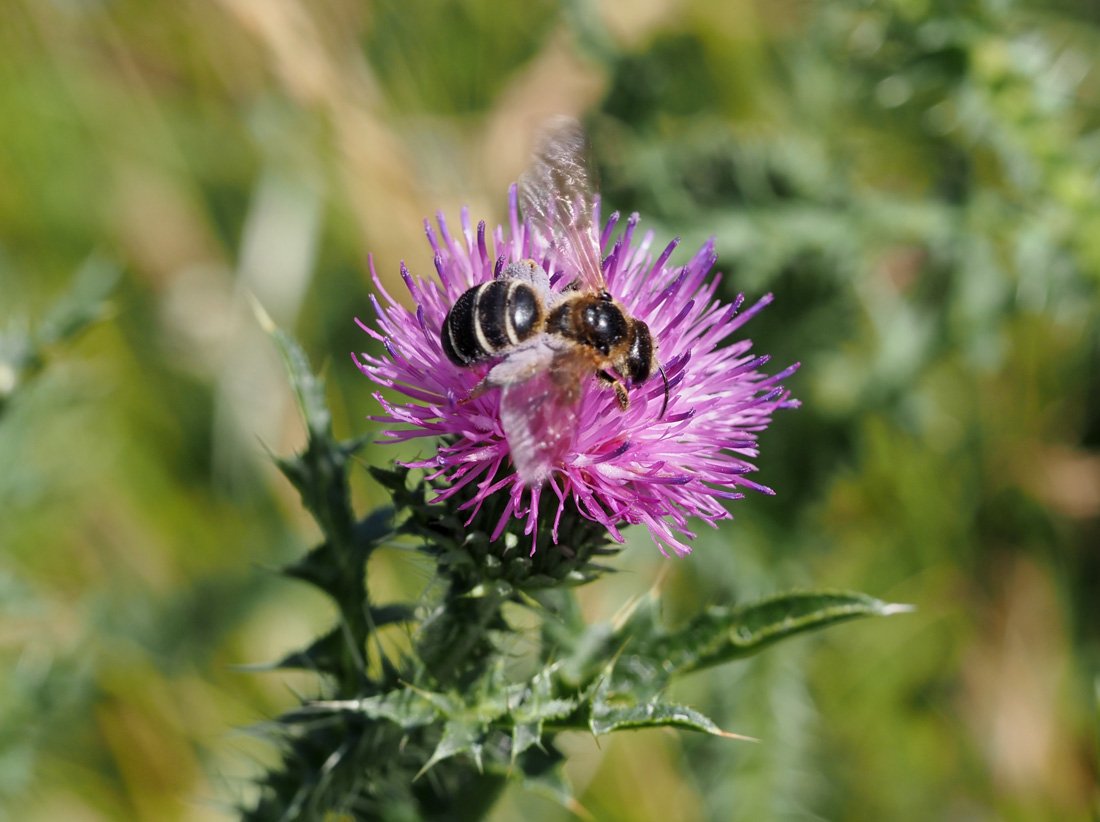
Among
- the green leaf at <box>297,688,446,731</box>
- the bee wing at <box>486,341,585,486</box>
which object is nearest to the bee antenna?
the bee wing at <box>486,341,585,486</box>

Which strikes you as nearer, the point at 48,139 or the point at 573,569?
the point at 573,569

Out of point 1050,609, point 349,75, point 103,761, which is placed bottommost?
point 1050,609

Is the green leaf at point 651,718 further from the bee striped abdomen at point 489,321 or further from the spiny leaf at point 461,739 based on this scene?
the bee striped abdomen at point 489,321

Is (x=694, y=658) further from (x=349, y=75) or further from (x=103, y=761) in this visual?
(x=349, y=75)

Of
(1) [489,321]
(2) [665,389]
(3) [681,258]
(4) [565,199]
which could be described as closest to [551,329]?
(1) [489,321]

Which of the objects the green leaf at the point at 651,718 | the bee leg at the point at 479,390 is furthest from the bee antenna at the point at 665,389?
the green leaf at the point at 651,718

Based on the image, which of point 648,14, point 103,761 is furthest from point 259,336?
point 648,14

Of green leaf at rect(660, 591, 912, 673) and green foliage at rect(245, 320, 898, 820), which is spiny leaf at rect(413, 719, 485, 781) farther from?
green leaf at rect(660, 591, 912, 673)

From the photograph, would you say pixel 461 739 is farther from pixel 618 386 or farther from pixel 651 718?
pixel 618 386
